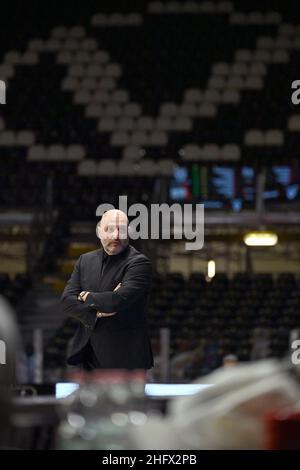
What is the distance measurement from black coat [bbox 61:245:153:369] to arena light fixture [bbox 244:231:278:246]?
992 centimetres

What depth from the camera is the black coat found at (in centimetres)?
264

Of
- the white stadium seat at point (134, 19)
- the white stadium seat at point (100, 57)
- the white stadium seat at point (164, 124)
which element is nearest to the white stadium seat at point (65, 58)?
the white stadium seat at point (100, 57)

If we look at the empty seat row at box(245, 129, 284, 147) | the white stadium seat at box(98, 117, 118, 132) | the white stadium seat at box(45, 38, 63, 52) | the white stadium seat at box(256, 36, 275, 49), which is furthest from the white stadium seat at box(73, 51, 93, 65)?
the empty seat row at box(245, 129, 284, 147)

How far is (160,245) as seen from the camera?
40.7 feet

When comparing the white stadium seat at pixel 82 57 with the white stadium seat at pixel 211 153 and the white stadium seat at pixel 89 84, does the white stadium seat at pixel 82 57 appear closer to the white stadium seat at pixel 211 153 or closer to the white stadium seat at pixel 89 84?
the white stadium seat at pixel 89 84

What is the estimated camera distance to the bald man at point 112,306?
2.63 meters

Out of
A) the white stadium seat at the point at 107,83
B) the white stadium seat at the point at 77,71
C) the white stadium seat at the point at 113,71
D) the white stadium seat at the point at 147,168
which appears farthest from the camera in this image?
the white stadium seat at the point at 77,71

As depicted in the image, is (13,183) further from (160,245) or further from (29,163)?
(160,245)

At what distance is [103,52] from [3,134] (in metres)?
2.48

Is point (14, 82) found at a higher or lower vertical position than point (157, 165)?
higher

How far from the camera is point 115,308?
8.64ft

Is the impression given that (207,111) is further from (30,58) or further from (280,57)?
(30,58)
